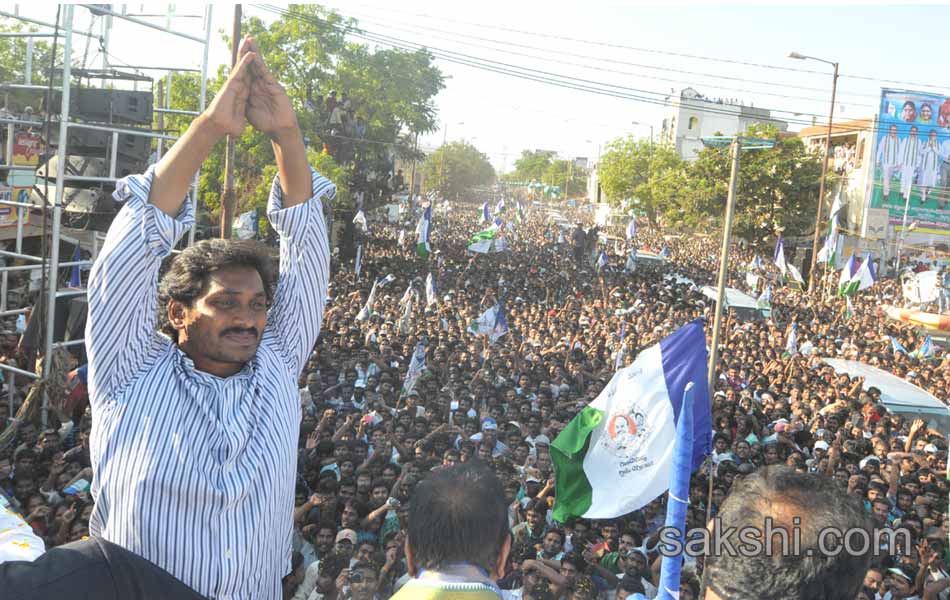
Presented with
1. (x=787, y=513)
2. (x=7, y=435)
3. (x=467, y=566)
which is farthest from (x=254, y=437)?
(x=7, y=435)

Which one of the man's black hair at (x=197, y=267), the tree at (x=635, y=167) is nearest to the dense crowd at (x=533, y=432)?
the man's black hair at (x=197, y=267)

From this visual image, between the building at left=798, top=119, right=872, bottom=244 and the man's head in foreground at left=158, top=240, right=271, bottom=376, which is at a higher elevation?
the building at left=798, top=119, right=872, bottom=244

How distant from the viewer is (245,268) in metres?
1.72

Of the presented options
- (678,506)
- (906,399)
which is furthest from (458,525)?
(906,399)

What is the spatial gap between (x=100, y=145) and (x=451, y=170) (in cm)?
7043

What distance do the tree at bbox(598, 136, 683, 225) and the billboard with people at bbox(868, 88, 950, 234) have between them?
12485 mm

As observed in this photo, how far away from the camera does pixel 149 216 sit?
1521 mm

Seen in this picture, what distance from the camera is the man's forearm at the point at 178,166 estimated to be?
1.55m

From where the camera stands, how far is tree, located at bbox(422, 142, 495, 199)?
243 ft

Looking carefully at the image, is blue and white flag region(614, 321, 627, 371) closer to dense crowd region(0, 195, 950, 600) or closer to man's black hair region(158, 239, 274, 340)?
dense crowd region(0, 195, 950, 600)

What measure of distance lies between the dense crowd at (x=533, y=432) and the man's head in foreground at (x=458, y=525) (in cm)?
57

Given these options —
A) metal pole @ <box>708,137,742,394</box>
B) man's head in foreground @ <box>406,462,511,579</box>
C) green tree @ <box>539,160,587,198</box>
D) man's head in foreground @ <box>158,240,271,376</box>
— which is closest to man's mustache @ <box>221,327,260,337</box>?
man's head in foreground @ <box>158,240,271,376</box>

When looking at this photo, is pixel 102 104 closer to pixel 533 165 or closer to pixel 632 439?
pixel 632 439

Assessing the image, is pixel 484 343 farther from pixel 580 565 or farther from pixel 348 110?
pixel 348 110
